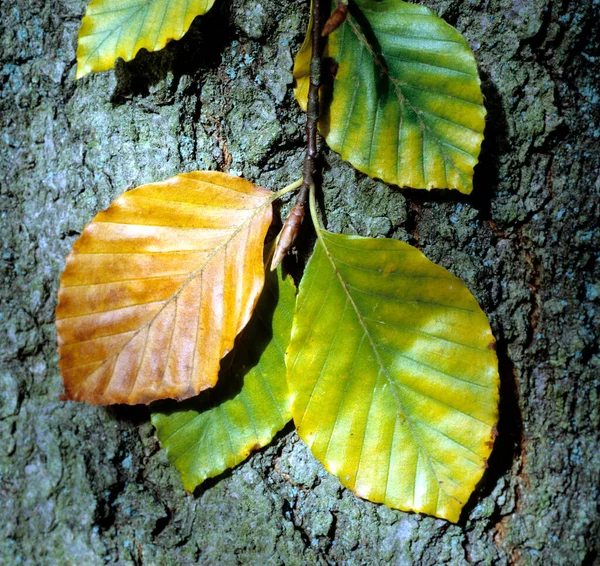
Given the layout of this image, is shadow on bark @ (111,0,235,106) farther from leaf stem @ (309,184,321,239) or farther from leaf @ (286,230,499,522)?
leaf @ (286,230,499,522)

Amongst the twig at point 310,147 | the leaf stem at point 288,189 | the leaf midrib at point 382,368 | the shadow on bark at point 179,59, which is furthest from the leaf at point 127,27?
the leaf midrib at point 382,368

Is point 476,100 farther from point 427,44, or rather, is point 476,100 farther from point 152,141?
point 152,141

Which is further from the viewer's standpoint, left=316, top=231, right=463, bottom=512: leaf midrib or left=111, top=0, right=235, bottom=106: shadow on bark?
left=111, top=0, right=235, bottom=106: shadow on bark

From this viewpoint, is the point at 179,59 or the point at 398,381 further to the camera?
the point at 179,59

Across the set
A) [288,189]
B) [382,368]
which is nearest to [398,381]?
[382,368]

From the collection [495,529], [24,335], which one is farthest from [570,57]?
[24,335]

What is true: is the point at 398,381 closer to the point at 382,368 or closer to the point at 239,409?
the point at 382,368

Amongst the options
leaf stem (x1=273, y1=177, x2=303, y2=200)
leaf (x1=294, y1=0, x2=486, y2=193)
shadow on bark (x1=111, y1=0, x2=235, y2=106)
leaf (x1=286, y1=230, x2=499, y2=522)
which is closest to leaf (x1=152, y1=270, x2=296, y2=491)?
leaf (x1=286, y1=230, x2=499, y2=522)
